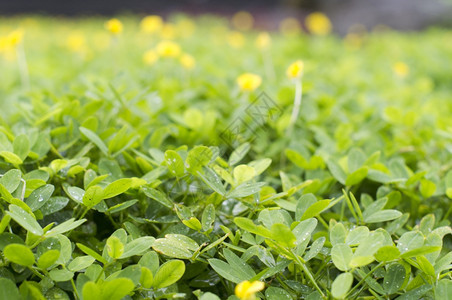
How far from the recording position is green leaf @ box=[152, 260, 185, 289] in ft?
2.92

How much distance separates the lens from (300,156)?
133cm

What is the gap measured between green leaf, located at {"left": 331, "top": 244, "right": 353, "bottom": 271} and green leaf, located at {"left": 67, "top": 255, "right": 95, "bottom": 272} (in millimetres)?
497

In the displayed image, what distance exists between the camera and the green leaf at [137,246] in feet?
2.92

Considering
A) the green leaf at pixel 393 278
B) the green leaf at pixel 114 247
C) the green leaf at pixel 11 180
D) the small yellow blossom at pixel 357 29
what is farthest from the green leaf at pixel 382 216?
the small yellow blossom at pixel 357 29

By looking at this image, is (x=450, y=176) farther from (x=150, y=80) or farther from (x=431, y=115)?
(x=150, y=80)

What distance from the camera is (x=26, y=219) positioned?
879 mm

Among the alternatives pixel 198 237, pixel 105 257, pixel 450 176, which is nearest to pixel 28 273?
pixel 105 257

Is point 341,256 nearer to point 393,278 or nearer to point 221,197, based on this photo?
point 393,278

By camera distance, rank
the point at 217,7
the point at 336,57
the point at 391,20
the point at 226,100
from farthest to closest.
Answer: the point at 217,7 → the point at 391,20 → the point at 336,57 → the point at 226,100

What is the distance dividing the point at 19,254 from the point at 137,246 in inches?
8.8

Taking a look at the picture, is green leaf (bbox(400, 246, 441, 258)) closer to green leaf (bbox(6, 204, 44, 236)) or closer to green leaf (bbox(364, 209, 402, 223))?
green leaf (bbox(364, 209, 402, 223))

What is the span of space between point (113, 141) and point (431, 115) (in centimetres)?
138

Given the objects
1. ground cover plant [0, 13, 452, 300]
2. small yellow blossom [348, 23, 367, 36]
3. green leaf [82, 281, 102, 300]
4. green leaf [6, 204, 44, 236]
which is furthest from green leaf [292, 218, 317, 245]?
small yellow blossom [348, 23, 367, 36]

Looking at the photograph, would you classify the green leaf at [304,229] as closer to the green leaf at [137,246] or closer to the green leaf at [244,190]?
the green leaf at [244,190]
